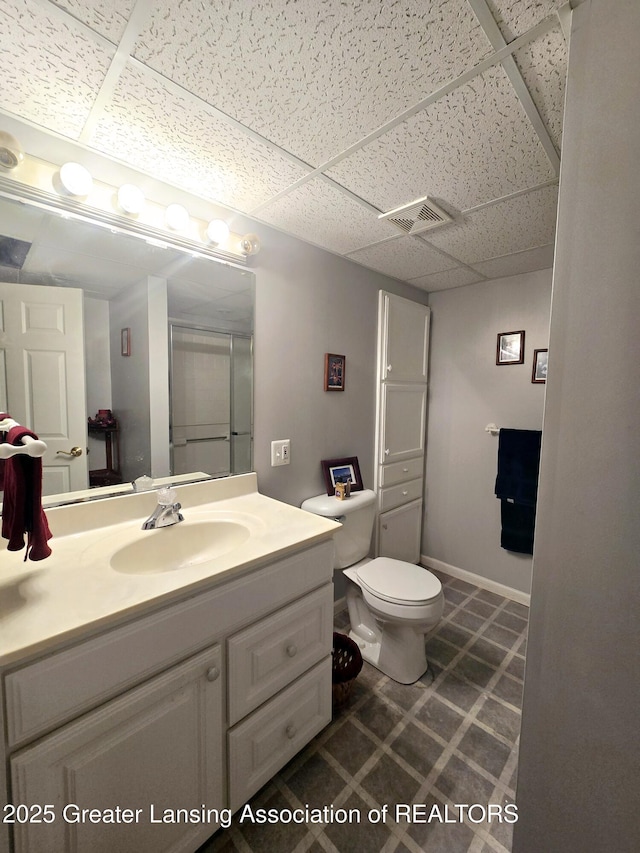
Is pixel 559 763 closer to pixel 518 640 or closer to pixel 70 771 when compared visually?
pixel 70 771

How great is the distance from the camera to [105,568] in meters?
0.90

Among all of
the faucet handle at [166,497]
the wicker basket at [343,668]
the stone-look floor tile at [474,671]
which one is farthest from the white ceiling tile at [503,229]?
the stone-look floor tile at [474,671]

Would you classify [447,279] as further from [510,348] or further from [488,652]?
[488,652]

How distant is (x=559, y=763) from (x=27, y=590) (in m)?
1.27

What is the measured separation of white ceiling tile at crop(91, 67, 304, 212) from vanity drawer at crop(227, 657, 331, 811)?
177 cm

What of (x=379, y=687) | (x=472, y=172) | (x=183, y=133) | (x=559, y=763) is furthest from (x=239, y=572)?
(x=472, y=172)

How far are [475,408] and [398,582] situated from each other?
1.37m

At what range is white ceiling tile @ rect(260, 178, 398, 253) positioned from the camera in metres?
1.31

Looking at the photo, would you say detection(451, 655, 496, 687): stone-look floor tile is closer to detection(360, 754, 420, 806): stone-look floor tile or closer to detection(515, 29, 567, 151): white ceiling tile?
detection(360, 754, 420, 806): stone-look floor tile

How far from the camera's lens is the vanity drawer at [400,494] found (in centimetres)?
228

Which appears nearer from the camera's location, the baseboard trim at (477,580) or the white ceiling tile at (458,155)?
the white ceiling tile at (458,155)

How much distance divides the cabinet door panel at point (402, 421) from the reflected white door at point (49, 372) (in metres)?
1.66

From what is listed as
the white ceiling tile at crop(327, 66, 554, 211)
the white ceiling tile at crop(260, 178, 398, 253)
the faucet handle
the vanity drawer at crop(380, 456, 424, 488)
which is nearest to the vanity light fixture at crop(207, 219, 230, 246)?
the white ceiling tile at crop(260, 178, 398, 253)

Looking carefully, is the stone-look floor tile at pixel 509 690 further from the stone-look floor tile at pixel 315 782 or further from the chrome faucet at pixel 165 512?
the chrome faucet at pixel 165 512
